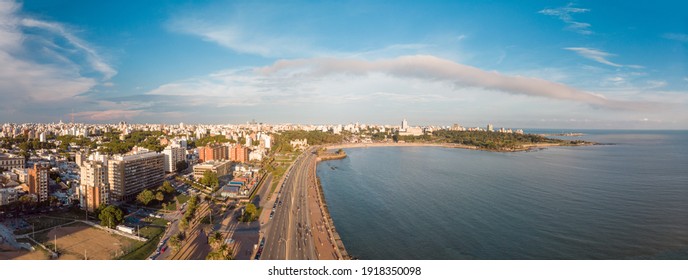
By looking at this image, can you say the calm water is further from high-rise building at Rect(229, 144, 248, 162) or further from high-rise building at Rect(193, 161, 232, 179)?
high-rise building at Rect(229, 144, 248, 162)

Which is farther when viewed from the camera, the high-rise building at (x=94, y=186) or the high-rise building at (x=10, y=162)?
the high-rise building at (x=10, y=162)

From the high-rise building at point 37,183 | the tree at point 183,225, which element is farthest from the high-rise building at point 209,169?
the tree at point 183,225

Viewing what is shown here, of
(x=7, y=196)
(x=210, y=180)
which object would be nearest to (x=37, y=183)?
(x=7, y=196)

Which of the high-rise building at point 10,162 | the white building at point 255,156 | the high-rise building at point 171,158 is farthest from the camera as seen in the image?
the white building at point 255,156

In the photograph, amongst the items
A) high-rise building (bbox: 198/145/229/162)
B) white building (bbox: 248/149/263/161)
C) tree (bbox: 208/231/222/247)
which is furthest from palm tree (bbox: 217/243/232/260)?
white building (bbox: 248/149/263/161)

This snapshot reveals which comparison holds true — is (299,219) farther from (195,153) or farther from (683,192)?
(195,153)

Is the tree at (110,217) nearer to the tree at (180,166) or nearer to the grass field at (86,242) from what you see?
the grass field at (86,242)
